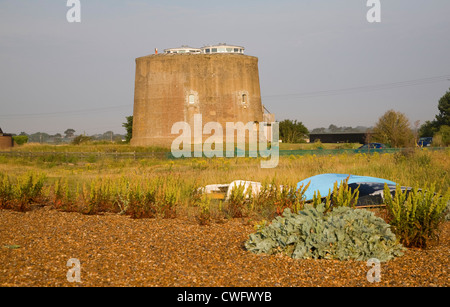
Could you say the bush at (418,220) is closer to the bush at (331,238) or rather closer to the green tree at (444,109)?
the bush at (331,238)

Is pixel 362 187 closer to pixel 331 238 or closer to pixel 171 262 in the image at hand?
pixel 331 238

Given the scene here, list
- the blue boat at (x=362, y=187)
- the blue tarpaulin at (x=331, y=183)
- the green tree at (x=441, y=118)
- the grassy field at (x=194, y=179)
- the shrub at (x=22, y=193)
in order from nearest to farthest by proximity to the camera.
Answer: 1. the grassy field at (x=194, y=179)
2. the shrub at (x=22, y=193)
3. the blue boat at (x=362, y=187)
4. the blue tarpaulin at (x=331, y=183)
5. the green tree at (x=441, y=118)

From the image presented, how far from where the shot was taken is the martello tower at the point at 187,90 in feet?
144

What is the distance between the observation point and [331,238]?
6418mm

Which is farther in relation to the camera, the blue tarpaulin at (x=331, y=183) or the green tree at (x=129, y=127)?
the green tree at (x=129, y=127)

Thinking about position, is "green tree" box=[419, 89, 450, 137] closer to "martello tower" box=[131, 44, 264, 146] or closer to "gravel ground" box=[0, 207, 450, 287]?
"martello tower" box=[131, 44, 264, 146]

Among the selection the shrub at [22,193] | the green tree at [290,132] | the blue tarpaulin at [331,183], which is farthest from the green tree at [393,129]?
the shrub at [22,193]

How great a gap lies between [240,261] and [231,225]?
2900 millimetres

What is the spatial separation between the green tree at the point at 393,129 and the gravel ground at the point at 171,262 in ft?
109

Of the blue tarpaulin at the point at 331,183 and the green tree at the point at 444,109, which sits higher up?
the green tree at the point at 444,109

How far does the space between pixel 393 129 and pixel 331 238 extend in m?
37.9
